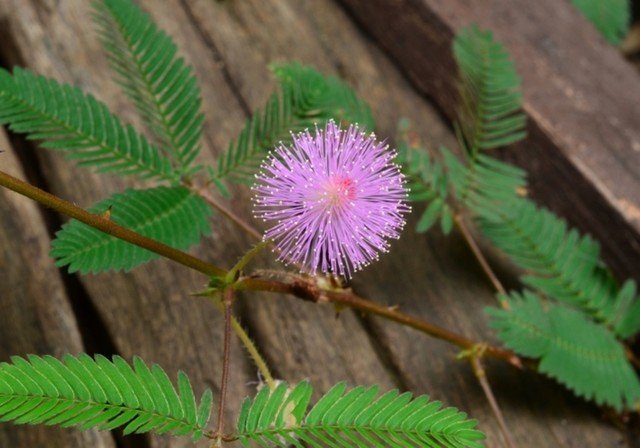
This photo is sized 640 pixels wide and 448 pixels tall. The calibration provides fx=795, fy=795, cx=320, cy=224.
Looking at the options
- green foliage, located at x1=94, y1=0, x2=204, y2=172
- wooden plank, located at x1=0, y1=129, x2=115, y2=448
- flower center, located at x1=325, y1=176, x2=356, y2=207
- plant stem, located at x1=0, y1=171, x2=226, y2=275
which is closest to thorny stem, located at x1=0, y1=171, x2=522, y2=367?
plant stem, located at x1=0, y1=171, x2=226, y2=275

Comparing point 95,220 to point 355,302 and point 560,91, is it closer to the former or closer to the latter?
point 355,302

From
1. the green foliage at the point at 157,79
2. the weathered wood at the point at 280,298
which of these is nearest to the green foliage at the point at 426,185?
the weathered wood at the point at 280,298

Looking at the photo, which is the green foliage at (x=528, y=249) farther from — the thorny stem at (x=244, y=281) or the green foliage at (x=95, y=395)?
the green foliage at (x=95, y=395)

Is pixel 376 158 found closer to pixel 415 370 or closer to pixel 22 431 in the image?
pixel 415 370

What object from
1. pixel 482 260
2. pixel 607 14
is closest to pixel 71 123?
pixel 482 260

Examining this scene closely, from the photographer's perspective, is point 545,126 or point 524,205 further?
point 545,126

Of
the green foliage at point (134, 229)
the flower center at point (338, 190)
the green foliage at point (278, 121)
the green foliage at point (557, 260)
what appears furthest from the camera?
the green foliage at point (557, 260)

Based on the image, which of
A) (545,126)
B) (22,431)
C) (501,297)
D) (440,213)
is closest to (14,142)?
(22,431)
